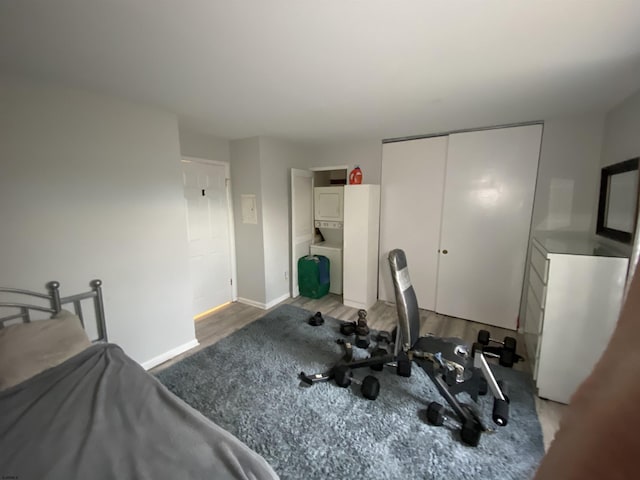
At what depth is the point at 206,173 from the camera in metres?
3.44

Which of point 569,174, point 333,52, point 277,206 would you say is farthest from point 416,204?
point 333,52

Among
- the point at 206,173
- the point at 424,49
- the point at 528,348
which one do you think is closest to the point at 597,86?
the point at 424,49

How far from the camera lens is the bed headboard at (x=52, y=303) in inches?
69.1

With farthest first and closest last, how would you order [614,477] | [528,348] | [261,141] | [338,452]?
[261,141] → [528,348] → [338,452] → [614,477]

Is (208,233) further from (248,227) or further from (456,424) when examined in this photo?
(456,424)

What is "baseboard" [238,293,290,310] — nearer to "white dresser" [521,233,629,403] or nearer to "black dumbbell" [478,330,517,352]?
"black dumbbell" [478,330,517,352]

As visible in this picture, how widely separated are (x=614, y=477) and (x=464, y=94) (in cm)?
253

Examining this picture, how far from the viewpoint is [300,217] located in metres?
4.10

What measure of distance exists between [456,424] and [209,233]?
325cm

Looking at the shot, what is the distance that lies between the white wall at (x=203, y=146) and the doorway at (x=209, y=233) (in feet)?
0.25

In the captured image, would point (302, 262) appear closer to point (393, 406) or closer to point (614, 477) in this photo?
point (393, 406)

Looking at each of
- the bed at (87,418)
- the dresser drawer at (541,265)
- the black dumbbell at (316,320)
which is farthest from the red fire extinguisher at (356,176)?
the bed at (87,418)

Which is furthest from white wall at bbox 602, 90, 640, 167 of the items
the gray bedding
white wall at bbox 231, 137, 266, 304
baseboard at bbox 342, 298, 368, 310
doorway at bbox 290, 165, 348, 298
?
white wall at bbox 231, 137, 266, 304

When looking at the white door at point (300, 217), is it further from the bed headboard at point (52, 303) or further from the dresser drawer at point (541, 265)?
the dresser drawer at point (541, 265)
